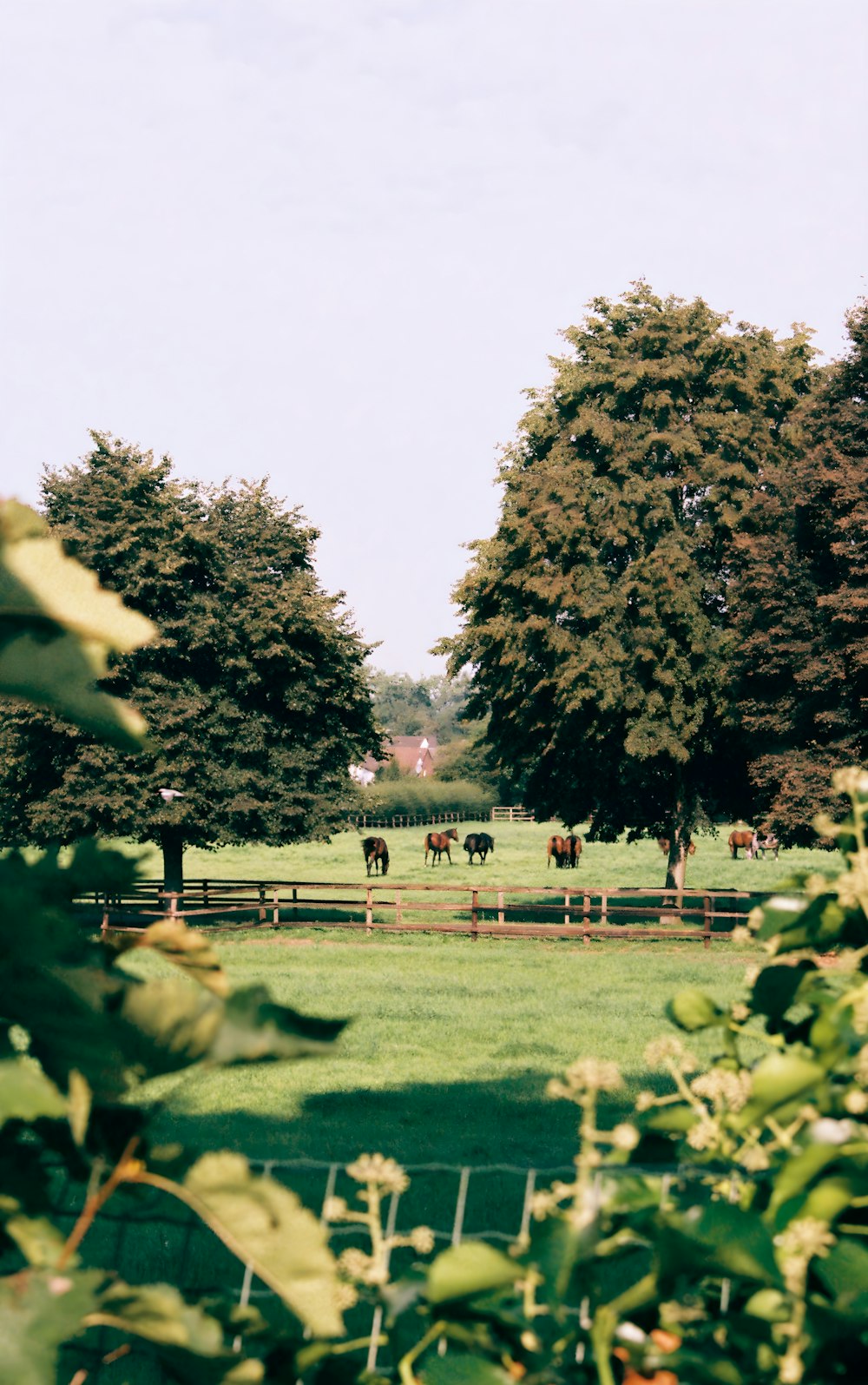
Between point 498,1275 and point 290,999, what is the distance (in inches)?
607

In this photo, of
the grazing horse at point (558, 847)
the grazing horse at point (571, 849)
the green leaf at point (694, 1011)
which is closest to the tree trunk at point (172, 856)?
the grazing horse at point (571, 849)

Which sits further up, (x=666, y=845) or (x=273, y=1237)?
(x=273, y=1237)

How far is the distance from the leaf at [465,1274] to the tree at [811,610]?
21.7m

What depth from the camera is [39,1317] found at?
841 mm

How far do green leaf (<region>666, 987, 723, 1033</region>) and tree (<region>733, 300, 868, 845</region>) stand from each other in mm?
21370

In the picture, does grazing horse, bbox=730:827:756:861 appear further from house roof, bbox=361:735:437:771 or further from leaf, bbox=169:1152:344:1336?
house roof, bbox=361:735:437:771

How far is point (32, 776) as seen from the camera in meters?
26.7

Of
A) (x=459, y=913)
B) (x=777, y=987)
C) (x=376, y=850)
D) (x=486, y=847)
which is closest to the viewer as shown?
(x=777, y=987)

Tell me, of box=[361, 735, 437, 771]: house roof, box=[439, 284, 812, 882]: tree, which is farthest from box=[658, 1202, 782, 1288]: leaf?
box=[361, 735, 437, 771]: house roof

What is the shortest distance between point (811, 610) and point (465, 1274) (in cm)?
2394

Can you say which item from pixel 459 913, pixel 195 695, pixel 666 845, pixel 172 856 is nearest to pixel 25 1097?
pixel 195 695

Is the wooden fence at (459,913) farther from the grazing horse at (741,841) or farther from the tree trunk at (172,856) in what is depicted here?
the grazing horse at (741,841)

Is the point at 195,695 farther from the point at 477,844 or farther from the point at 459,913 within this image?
the point at 477,844

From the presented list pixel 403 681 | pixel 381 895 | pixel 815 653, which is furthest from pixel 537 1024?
pixel 403 681
